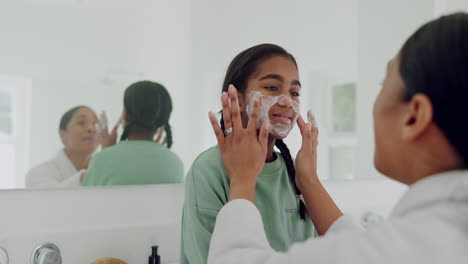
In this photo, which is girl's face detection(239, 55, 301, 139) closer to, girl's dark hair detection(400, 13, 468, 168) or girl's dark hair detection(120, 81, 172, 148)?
girl's dark hair detection(120, 81, 172, 148)

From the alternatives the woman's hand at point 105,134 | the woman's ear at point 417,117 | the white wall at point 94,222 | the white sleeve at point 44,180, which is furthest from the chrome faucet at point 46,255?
the woman's ear at point 417,117

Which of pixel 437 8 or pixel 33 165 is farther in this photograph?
pixel 437 8

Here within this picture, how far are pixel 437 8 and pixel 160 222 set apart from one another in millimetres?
1224

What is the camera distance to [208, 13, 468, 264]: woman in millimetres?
469

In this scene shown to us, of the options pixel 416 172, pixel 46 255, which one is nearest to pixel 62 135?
pixel 46 255

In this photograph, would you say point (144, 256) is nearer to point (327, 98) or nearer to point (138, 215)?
point (138, 215)

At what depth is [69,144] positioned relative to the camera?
953mm

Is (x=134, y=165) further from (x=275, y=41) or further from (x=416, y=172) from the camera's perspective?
(x=416, y=172)

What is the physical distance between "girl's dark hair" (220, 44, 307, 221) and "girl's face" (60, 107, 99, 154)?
30cm

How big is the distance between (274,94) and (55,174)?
517 millimetres

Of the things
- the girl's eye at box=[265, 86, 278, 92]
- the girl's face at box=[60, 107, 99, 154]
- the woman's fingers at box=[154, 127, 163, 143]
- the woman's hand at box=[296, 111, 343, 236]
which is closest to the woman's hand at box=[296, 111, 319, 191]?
the woman's hand at box=[296, 111, 343, 236]

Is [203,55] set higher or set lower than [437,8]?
lower

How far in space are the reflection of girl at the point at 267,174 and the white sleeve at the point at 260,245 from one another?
19cm

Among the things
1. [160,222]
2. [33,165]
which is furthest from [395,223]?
[33,165]
